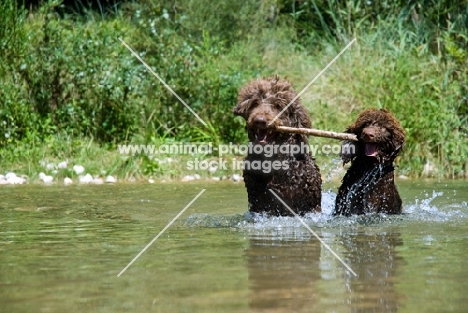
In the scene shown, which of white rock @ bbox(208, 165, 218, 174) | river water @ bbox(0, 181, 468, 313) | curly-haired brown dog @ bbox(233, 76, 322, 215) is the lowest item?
river water @ bbox(0, 181, 468, 313)

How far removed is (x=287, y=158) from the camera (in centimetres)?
744

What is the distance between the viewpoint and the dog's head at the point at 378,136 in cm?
759

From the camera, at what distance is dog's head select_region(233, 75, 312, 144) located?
7238mm

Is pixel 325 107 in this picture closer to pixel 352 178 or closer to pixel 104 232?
pixel 352 178

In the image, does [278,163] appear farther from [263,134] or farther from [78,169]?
[78,169]

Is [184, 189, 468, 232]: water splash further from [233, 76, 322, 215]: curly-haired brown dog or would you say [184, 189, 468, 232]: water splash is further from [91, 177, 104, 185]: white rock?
[91, 177, 104, 185]: white rock

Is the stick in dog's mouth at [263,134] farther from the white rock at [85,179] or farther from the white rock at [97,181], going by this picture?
the white rock at [85,179]

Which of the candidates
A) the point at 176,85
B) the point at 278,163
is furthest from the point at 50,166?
the point at 278,163

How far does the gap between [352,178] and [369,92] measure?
17.1 feet

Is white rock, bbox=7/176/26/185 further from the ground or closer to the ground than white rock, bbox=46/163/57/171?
closer to the ground


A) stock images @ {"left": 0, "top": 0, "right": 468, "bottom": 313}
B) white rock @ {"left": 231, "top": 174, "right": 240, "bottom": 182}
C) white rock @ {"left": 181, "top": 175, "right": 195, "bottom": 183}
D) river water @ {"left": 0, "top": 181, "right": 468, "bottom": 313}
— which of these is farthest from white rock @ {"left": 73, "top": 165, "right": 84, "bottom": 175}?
river water @ {"left": 0, "top": 181, "right": 468, "bottom": 313}

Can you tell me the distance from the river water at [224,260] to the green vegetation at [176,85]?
3.32 m

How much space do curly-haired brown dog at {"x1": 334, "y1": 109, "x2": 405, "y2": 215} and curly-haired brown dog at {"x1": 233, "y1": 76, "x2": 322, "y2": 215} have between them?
33 centimetres

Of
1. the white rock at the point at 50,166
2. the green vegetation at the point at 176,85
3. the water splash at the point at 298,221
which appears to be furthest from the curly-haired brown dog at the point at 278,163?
the white rock at the point at 50,166
